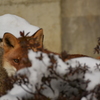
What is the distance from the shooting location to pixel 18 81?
68.1 inches

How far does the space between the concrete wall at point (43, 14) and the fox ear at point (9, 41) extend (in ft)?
13.4

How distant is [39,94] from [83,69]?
0.36m

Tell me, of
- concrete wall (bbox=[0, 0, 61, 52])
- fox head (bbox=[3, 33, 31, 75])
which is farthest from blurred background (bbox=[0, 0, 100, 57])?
fox head (bbox=[3, 33, 31, 75])

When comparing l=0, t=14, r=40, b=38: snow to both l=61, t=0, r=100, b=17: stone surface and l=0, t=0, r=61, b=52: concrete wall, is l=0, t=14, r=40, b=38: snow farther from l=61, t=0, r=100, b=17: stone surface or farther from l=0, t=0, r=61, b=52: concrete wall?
l=61, t=0, r=100, b=17: stone surface

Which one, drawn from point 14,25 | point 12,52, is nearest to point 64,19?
point 14,25

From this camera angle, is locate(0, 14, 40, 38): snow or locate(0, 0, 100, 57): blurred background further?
locate(0, 0, 100, 57): blurred background

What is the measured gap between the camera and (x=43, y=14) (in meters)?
6.69

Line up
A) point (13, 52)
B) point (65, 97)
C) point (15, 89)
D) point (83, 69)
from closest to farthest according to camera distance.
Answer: point (65, 97) → point (83, 69) → point (15, 89) → point (13, 52)

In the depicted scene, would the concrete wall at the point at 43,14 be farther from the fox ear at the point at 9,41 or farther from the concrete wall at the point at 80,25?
the fox ear at the point at 9,41

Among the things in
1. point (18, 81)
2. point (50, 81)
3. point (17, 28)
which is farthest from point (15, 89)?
point (17, 28)

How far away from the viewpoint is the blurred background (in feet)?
21.7

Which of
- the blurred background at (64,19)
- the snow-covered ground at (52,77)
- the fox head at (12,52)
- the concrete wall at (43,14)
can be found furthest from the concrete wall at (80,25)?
the snow-covered ground at (52,77)

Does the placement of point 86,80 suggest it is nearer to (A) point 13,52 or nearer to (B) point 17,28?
(A) point 13,52

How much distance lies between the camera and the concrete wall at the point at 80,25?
6594 mm
